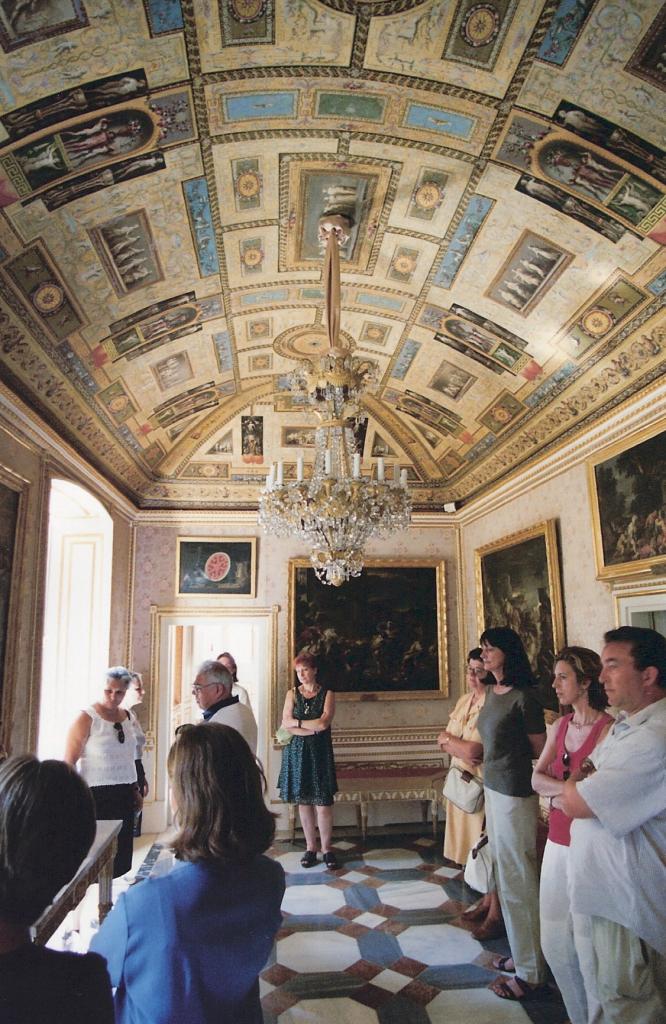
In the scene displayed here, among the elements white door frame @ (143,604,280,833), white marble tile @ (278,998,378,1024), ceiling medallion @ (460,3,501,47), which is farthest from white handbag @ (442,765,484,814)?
ceiling medallion @ (460,3,501,47)

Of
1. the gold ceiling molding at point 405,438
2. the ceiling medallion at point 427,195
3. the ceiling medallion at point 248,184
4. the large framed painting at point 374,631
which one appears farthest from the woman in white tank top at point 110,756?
the gold ceiling molding at point 405,438

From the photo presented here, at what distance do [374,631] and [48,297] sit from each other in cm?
666

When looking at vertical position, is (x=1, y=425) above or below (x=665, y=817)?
above

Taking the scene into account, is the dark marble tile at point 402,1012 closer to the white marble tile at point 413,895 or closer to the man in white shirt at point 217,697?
the white marble tile at point 413,895

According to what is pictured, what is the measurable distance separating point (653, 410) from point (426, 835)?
6.49m

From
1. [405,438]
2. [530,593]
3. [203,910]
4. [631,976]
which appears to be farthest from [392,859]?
Result: [203,910]

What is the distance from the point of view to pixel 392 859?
26.6 ft

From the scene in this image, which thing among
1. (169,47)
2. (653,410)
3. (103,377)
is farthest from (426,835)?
(169,47)

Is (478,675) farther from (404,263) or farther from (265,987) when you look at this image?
(404,263)

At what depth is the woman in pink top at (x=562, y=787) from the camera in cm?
386

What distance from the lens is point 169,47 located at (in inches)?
157

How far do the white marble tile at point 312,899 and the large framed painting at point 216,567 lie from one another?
4.36m

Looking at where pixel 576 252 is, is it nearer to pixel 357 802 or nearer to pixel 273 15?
pixel 273 15

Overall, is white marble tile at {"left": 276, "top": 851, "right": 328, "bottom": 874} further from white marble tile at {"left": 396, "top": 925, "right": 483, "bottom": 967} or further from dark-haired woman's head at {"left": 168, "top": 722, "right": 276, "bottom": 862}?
dark-haired woman's head at {"left": 168, "top": 722, "right": 276, "bottom": 862}
